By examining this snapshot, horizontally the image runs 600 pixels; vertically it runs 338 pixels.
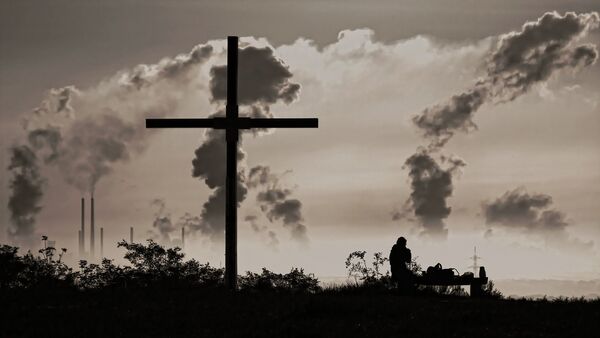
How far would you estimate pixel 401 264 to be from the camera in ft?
107

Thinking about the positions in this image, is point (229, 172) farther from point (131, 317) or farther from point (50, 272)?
point (50, 272)

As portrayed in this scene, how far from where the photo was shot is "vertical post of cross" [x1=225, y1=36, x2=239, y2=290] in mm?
32438

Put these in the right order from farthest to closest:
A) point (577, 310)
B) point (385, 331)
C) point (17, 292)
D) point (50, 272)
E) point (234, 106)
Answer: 1. point (50, 272)
2. point (234, 106)
3. point (17, 292)
4. point (577, 310)
5. point (385, 331)

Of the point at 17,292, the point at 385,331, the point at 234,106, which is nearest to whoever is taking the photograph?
the point at 385,331

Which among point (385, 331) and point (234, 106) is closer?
point (385, 331)

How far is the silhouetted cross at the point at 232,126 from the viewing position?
107 feet

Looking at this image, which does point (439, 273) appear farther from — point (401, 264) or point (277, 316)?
point (277, 316)

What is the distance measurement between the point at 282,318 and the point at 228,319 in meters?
1.36

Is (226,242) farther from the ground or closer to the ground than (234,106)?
closer to the ground

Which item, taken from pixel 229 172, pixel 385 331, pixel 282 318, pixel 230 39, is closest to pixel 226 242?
pixel 229 172

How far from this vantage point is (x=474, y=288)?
33375 millimetres

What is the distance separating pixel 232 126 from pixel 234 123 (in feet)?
0.41

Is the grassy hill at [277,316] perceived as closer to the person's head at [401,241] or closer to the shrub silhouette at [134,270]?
the person's head at [401,241]

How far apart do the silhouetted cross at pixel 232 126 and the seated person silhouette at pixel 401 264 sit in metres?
5.20
